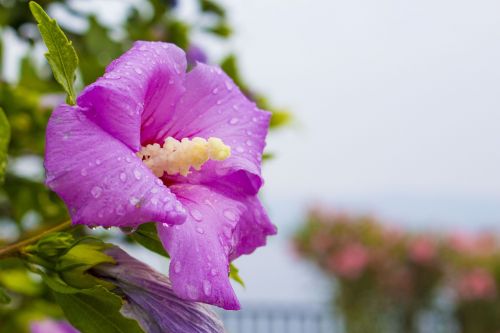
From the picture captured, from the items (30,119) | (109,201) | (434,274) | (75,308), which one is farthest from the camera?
(434,274)

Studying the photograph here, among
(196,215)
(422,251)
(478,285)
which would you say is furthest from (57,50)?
(422,251)

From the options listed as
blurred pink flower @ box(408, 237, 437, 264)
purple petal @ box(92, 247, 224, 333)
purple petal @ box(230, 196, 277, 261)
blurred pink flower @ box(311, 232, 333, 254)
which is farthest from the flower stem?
blurred pink flower @ box(311, 232, 333, 254)

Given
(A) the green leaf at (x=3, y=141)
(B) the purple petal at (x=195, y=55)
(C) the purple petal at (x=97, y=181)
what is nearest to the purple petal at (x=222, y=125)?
(C) the purple petal at (x=97, y=181)

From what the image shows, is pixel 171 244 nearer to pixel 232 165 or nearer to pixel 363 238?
pixel 232 165

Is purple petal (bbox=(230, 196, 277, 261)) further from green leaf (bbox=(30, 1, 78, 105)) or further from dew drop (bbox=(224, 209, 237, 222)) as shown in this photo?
green leaf (bbox=(30, 1, 78, 105))

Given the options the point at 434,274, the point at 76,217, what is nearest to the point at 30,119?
the point at 76,217

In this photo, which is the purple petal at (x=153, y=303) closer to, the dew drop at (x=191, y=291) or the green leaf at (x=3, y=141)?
the dew drop at (x=191, y=291)
